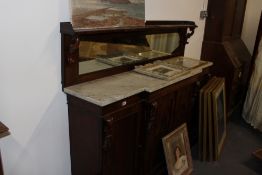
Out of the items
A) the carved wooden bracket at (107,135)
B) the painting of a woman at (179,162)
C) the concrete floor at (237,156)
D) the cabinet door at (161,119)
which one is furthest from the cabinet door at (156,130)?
the concrete floor at (237,156)

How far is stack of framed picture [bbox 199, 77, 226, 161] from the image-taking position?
226 cm

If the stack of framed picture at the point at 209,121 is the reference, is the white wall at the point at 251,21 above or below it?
above

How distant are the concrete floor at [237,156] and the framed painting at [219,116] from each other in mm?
101

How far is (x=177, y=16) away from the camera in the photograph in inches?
95.5

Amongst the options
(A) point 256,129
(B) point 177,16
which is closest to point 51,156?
(B) point 177,16

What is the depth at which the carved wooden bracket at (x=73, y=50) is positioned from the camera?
139 cm

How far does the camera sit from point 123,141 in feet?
5.25

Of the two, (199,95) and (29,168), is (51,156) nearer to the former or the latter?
(29,168)

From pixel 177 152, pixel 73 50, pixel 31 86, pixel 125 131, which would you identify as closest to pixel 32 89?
pixel 31 86

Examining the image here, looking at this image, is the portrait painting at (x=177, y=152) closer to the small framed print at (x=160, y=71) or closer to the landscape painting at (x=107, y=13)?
the small framed print at (x=160, y=71)

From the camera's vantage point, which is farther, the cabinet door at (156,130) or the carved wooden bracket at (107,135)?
the cabinet door at (156,130)

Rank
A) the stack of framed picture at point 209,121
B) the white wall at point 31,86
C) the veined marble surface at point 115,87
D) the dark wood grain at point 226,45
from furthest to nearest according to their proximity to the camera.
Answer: the dark wood grain at point 226,45
the stack of framed picture at point 209,121
the veined marble surface at point 115,87
the white wall at point 31,86

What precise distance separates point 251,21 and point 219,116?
194 cm

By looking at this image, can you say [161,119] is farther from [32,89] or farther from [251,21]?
Answer: [251,21]
